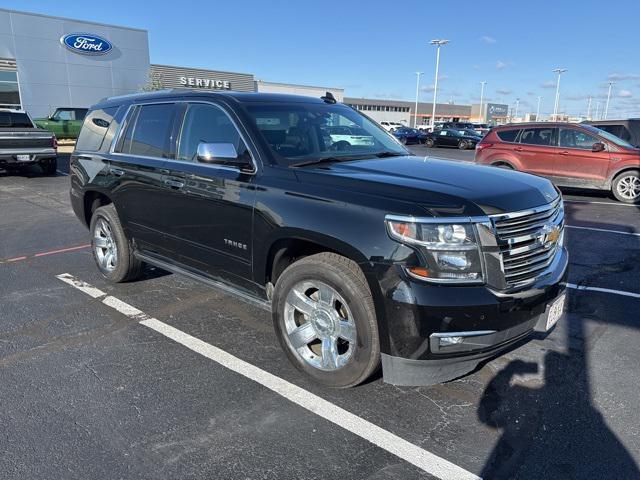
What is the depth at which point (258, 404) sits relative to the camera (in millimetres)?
3189

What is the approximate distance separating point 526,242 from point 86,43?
34893 millimetres

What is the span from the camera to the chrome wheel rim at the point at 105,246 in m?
5.29

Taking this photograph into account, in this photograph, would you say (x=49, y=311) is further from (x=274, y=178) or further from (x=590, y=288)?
(x=590, y=288)

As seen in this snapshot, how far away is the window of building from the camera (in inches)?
1129

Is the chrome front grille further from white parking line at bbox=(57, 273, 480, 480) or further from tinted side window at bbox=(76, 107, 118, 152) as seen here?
tinted side window at bbox=(76, 107, 118, 152)

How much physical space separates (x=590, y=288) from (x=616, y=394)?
2297 millimetres

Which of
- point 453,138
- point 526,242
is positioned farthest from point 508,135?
point 453,138

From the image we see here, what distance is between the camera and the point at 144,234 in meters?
4.78

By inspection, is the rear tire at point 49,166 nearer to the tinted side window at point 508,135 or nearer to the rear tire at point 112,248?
the rear tire at point 112,248

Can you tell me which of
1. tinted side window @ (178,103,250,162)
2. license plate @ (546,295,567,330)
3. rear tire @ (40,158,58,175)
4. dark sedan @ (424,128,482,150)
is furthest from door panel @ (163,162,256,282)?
dark sedan @ (424,128,482,150)

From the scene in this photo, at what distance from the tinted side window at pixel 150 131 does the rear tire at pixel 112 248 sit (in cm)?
76

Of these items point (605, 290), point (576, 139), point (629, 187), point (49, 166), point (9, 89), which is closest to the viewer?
point (605, 290)

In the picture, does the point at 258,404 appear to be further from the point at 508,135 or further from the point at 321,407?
the point at 508,135

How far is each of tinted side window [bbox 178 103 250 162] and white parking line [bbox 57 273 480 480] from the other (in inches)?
59.0
